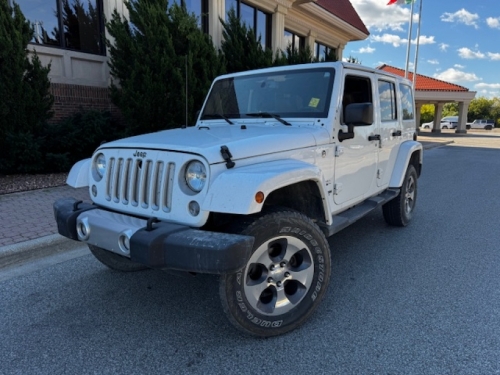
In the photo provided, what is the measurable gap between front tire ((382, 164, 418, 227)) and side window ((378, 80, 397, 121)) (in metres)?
0.95

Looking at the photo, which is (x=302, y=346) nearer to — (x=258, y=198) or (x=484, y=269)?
(x=258, y=198)

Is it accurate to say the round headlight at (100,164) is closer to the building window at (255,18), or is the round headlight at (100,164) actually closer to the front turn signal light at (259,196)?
the front turn signal light at (259,196)

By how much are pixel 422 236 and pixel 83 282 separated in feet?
13.4

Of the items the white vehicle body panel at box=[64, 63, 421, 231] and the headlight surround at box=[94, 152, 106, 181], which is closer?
the white vehicle body panel at box=[64, 63, 421, 231]

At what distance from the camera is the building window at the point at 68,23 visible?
855cm

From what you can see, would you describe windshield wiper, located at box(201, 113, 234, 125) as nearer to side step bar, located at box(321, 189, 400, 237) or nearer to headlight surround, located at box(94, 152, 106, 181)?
headlight surround, located at box(94, 152, 106, 181)

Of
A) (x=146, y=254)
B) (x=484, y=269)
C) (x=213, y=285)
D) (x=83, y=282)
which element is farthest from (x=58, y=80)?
(x=484, y=269)

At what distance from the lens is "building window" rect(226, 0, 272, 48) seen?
13.0 metres

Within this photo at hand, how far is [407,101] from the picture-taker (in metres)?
5.29

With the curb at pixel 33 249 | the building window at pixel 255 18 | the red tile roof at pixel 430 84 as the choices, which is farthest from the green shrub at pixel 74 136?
the red tile roof at pixel 430 84

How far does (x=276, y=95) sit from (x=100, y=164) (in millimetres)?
1768

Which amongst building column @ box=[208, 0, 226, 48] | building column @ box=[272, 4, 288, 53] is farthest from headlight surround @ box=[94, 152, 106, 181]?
building column @ box=[272, 4, 288, 53]

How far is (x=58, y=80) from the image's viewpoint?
8633 millimetres

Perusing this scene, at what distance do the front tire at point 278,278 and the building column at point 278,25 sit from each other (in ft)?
42.3
